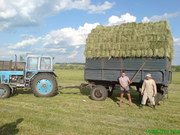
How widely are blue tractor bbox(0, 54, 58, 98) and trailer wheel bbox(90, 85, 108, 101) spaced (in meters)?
2.25

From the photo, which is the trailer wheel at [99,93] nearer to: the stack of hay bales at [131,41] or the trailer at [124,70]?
the trailer at [124,70]

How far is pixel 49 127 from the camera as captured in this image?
6598mm

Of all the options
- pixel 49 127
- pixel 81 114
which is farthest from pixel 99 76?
pixel 49 127

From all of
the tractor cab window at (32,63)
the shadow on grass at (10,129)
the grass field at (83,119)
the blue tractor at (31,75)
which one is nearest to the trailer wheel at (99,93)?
the grass field at (83,119)

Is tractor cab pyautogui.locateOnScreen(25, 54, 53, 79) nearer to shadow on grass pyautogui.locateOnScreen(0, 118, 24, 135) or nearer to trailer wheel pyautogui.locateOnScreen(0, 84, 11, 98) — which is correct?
trailer wheel pyautogui.locateOnScreen(0, 84, 11, 98)

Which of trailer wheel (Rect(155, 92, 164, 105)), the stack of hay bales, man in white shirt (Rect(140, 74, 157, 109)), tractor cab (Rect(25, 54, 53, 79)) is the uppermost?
the stack of hay bales

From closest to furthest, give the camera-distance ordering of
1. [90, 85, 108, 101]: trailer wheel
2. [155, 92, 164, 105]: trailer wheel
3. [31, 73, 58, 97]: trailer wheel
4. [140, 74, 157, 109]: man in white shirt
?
1. [140, 74, 157, 109]: man in white shirt
2. [155, 92, 164, 105]: trailer wheel
3. [90, 85, 108, 101]: trailer wheel
4. [31, 73, 58, 97]: trailer wheel

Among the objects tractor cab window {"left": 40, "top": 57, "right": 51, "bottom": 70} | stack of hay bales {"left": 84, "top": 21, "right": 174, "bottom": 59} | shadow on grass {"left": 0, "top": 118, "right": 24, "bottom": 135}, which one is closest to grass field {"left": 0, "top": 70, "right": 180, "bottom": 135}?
shadow on grass {"left": 0, "top": 118, "right": 24, "bottom": 135}

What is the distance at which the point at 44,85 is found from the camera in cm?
1205

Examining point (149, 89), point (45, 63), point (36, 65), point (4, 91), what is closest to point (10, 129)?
point (4, 91)

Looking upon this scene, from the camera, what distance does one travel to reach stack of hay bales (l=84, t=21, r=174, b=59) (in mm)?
10062

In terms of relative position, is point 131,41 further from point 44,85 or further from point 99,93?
point 44,85

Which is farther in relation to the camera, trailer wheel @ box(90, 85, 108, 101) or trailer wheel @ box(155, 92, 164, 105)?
trailer wheel @ box(90, 85, 108, 101)

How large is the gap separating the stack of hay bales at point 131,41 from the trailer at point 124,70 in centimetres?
32
